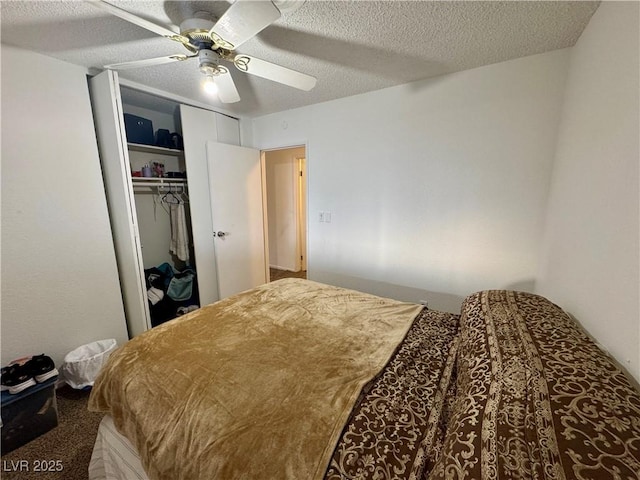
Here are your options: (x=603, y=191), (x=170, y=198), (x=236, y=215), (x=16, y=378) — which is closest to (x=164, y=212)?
(x=170, y=198)

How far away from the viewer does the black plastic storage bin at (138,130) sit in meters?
2.47

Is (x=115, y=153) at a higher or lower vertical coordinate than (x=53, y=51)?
lower

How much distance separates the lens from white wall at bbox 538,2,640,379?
0.87 meters

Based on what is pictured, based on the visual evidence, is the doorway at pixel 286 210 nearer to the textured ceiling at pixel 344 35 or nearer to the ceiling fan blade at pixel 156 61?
the textured ceiling at pixel 344 35

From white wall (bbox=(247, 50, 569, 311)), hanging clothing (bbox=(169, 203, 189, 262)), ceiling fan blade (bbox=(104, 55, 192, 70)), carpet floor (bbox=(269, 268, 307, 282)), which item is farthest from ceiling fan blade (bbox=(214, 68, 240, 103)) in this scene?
carpet floor (bbox=(269, 268, 307, 282))

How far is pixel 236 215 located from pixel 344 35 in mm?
2199

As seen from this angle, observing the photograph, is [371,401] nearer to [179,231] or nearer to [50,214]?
[50,214]

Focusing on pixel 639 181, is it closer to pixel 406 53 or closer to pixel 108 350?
pixel 406 53

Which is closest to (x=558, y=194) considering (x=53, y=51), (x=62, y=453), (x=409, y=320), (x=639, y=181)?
(x=639, y=181)

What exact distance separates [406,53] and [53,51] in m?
2.42

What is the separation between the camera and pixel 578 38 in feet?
5.14

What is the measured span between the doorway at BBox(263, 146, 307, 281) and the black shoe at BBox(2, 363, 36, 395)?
9.57ft

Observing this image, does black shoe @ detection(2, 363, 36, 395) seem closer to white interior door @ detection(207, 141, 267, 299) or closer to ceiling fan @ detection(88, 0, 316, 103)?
white interior door @ detection(207, 141, 267, 299)

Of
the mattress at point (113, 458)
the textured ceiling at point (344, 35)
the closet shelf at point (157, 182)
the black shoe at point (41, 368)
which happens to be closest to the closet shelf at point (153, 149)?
the closet shelf at point (157, 182)
